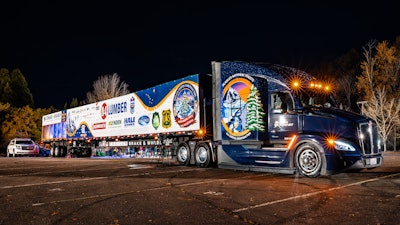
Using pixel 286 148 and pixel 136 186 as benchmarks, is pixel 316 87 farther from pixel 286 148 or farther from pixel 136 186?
pixel 136 186

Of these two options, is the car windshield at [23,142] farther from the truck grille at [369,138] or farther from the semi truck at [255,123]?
the truck grille at [369,138]

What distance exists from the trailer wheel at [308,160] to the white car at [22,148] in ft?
92.2

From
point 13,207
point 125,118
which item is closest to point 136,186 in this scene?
point 13,207

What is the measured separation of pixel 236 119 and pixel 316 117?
303 cm

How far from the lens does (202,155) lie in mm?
14172

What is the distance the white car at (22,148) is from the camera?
31.4 m

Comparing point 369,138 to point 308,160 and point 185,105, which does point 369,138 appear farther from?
point 185,105

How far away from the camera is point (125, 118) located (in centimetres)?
1923

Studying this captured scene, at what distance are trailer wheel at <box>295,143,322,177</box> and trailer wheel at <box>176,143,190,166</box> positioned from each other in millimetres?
5565

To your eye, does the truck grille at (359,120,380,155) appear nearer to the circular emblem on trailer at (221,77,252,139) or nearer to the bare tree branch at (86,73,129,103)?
the circular emblem on trailer at (221,77,252,139)

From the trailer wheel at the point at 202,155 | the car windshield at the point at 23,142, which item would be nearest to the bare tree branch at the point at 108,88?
the car windshield at the point at 23,142

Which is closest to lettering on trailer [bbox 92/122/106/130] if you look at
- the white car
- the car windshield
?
the white car

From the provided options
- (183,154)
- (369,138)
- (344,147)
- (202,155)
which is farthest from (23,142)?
(369,138)

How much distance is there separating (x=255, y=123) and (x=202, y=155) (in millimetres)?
3290
